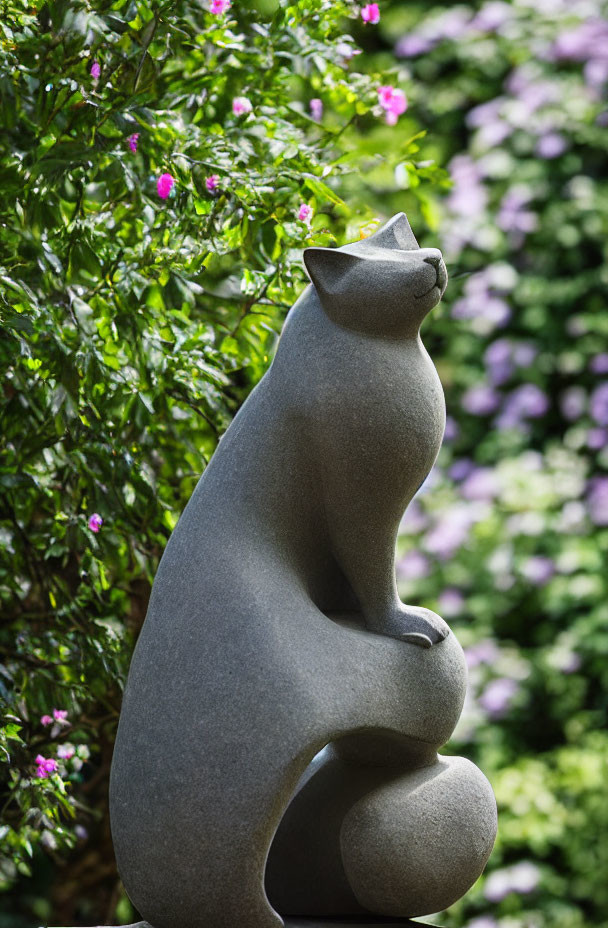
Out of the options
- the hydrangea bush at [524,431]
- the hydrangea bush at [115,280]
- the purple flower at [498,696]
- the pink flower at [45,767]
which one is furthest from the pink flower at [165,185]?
the purple flower at [498,696]

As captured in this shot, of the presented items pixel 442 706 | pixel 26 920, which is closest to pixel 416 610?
pixel 442 706

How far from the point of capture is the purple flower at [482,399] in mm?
4035

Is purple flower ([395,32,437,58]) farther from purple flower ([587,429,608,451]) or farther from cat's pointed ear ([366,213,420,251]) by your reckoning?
cat's pointed ear ([366,213,420,251])

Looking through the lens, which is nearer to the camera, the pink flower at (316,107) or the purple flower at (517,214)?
the pink flower at (316,107)

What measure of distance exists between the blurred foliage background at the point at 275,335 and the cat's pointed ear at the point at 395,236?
0.46 m

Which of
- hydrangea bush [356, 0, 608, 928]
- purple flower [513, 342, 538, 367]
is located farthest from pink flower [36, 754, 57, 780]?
purple flower [513, 342, 538, 367]

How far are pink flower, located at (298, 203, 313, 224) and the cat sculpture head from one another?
67cm

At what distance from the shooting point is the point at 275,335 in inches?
98.3

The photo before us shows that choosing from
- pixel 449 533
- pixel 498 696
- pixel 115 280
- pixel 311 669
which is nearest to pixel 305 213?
pixel 115 280

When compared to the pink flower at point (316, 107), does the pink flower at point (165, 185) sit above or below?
above

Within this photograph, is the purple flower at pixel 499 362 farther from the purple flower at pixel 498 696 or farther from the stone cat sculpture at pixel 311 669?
the stone cat sculpture at pixel 311 669

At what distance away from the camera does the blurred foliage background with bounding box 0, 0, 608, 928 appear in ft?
6.97

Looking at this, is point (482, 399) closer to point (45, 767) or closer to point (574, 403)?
point (574, 403)

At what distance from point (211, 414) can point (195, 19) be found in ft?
2.83
